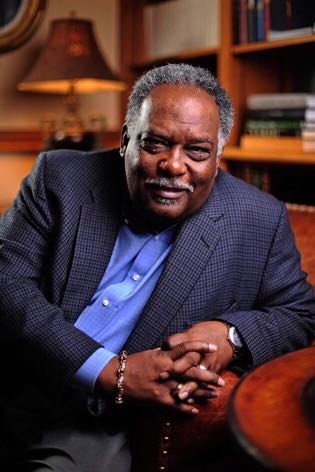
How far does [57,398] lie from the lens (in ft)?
5.00

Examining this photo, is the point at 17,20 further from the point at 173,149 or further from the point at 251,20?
the point at 173,149

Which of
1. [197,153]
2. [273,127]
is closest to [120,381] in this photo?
[197,153]

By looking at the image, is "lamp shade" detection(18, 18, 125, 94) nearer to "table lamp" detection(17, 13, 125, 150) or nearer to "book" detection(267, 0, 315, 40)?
"table lamp" detection(17, 13, 125, 150)

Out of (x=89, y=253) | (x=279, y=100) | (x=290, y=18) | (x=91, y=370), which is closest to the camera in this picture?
(x=91, y=370)

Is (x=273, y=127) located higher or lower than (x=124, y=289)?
higher

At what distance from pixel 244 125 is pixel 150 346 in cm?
157

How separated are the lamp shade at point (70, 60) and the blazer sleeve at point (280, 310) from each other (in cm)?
171

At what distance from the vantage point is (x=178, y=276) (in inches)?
61.4

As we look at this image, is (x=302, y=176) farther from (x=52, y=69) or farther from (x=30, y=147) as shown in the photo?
(x=30, y=147)

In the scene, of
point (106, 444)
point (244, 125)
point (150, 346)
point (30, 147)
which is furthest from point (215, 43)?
point (106, 444)

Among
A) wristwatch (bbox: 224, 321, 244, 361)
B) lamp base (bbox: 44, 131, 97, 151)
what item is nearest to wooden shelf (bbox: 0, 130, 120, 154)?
lamp base (bbox: 44, 131, 97, 151)

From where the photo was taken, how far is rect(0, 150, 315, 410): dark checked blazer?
59.8 inches

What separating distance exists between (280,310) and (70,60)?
Result: 1955 millimetres

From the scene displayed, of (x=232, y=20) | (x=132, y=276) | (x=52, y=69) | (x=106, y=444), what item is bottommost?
(x=106, y=444)
